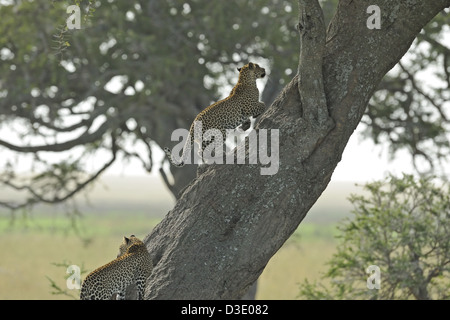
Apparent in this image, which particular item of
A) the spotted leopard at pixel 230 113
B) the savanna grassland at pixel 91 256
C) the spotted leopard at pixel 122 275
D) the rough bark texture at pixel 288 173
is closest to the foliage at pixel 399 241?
the rough bark texture at pixel 288 173

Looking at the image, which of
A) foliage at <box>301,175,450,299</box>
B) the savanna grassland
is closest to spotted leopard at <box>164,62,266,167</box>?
foliage at <box>301,175,450,299</box>

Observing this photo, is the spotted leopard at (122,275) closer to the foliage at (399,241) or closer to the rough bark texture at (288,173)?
the rough bark texture at (288,173)

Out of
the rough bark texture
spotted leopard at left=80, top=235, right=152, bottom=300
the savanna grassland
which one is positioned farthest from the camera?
the savanna grassland

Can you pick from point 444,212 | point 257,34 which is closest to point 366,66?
point 444,212

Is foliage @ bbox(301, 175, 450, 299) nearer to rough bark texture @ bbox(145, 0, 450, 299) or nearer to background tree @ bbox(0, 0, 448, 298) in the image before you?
background tree @ bbox(0, 0, 448, 298)

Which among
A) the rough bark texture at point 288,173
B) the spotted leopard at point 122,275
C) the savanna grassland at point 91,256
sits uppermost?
the savanna grassland at point 91,256

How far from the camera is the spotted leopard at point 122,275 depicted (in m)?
4.30

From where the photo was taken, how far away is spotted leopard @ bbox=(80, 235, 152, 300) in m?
4.30

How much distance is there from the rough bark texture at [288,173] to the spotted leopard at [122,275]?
140 mm

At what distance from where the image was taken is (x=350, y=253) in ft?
33.2

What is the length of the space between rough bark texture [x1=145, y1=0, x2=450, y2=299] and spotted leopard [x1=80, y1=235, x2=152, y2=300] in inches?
5.5

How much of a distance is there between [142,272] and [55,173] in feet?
30.5

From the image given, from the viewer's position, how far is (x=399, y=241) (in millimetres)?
9117
